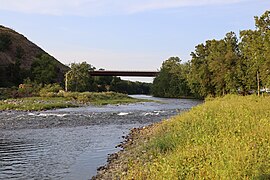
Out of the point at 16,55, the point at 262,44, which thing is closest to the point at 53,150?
the point at 262,44

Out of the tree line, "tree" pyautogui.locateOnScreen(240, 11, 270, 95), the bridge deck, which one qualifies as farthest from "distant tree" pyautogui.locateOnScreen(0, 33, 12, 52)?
"tree" pyautogui.locateOnScreen(240, 11, 270, 95)

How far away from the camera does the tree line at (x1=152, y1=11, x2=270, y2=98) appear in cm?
4741

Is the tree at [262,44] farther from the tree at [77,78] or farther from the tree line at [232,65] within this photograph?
the tree at [77,78]

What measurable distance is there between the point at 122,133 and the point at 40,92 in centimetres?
4864

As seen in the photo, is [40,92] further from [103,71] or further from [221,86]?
[103,71]

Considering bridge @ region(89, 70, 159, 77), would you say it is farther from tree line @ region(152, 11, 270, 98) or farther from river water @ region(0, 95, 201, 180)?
river water @ region(0, 95, 201, 180)

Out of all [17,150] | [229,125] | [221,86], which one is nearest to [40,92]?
[221,86]

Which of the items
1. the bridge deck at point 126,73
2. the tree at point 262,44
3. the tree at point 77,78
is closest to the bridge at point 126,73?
the bridge deck at point 126,73

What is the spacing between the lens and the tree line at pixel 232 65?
1866 inches

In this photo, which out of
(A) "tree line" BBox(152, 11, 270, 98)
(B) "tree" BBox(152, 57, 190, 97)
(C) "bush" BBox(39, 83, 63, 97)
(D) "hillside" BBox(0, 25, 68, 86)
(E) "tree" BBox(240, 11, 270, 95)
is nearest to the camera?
(E) "tree" BBox(240, 11, 270, 95)

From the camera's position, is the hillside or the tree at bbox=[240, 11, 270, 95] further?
the hillside

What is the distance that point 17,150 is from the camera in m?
16.5

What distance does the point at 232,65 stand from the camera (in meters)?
69.6

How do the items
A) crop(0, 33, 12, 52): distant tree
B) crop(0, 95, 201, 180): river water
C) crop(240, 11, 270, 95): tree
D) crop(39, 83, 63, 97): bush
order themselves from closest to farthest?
crop(0, 95, 201, 180): river water → crop(240, 11, 270, 95): tree → crop(39, 83, 63, 97): bush → crop(0, 33, 12, 52): distant tree
